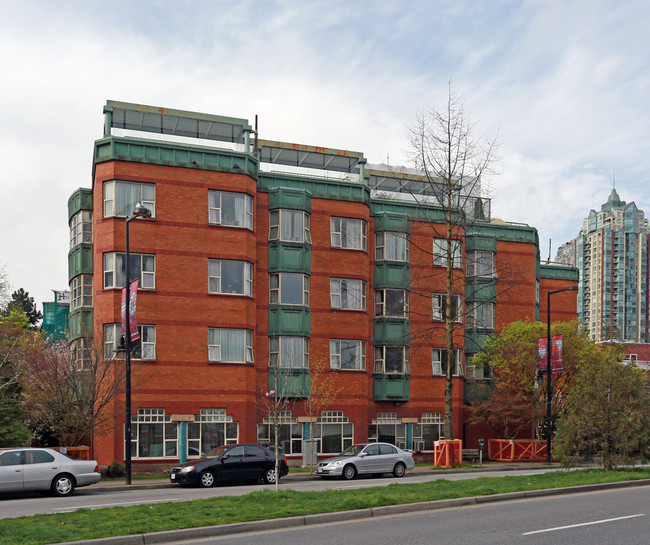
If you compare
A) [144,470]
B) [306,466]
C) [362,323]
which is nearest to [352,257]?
[362,323]

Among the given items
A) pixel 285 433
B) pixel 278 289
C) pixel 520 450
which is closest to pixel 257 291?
pixel 278 289

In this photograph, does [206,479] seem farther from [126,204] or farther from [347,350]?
[347,350]

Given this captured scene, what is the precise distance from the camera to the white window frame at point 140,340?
34.9 m

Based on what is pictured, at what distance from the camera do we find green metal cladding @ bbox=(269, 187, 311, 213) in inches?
1553

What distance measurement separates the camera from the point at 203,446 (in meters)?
35.8

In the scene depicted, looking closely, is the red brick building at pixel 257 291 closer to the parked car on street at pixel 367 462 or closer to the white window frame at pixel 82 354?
the white window frame at pixel 82 354

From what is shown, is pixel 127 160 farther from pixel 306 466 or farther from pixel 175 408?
pixel 306 466

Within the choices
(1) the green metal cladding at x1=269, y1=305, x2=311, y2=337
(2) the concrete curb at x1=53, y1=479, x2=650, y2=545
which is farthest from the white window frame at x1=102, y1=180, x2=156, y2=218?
(2) the concrete curb at x1=53, y1=479, x2=650, y2=545

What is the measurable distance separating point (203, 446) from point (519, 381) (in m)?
17.7

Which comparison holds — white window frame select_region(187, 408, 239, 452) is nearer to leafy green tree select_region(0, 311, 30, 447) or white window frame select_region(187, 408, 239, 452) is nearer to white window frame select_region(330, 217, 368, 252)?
leafy green tree select_region(0, 311, 30, 447)

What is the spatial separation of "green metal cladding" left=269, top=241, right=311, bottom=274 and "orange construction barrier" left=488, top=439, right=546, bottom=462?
14.9 m

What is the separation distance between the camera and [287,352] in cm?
3909

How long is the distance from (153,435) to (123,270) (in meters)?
7.34

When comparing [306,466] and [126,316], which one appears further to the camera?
[306,466]
